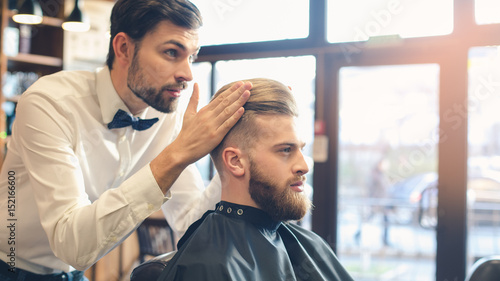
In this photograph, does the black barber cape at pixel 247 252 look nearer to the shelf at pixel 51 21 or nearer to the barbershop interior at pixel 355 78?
Answer: the barbershop interior at pixel 355 78

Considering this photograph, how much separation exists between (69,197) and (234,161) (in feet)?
1.72

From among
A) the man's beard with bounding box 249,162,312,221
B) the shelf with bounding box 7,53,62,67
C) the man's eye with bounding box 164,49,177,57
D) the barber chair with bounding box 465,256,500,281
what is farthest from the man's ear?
the shelf with bounding box 7,53,62,67

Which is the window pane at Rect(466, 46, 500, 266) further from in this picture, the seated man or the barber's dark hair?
the barber's dark hair

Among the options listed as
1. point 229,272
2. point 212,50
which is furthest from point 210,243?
point 212,50

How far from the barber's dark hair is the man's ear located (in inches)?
0.8

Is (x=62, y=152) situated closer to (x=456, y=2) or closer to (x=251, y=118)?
(x=251, y=118)

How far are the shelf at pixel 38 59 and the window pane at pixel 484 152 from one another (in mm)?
3971

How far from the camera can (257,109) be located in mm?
1513

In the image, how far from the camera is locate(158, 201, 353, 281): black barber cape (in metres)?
1.34

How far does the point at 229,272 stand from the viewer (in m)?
1.31

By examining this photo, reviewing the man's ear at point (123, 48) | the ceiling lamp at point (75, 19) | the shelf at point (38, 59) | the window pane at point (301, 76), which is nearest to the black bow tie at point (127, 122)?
the man's ear at point (123, 48)

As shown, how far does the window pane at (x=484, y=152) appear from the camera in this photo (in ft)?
9.53

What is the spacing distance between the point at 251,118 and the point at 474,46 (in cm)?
201

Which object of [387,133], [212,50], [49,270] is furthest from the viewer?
[387,133]
